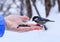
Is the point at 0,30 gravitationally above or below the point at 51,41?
above

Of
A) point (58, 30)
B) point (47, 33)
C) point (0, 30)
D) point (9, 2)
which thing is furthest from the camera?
point (9, 2)

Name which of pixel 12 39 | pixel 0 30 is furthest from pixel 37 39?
pixel 0 30

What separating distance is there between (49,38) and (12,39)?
0.35m

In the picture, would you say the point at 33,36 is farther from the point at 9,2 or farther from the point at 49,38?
the point at 9,2

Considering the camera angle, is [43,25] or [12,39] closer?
[12,39]

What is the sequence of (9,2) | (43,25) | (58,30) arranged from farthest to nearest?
(9,2)
(43,25)
(58,30)

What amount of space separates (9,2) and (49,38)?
5.98m

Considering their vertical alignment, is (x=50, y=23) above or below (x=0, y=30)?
below

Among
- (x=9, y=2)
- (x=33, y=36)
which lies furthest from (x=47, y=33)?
(x=9, y=2)

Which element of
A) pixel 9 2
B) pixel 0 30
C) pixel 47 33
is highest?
pixel 0 30

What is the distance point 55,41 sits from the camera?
182cm

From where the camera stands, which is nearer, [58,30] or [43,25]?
[58,30]

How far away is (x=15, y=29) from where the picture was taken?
→ 7.50 ft

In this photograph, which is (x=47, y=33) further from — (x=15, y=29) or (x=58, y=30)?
(x=15, y=29)
